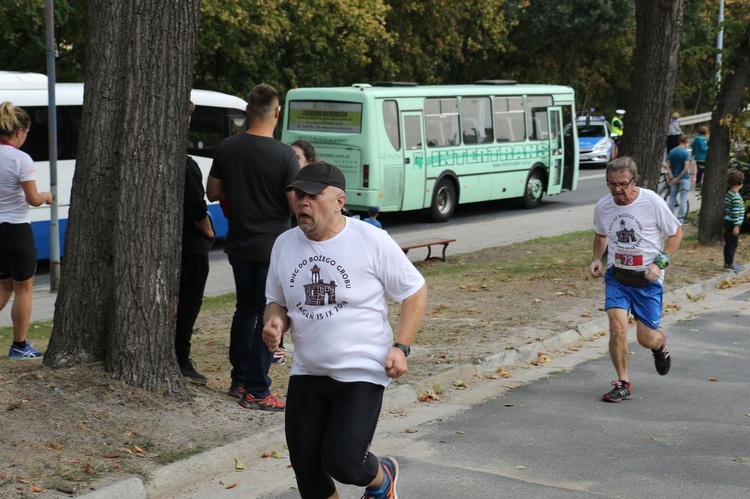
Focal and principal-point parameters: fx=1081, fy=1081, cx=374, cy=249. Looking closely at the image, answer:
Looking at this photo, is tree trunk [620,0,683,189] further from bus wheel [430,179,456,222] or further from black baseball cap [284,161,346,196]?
black baseball cap [284,161,346,196]

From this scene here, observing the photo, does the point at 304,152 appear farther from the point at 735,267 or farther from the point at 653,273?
the point at 735,267

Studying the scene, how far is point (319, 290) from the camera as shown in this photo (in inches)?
181

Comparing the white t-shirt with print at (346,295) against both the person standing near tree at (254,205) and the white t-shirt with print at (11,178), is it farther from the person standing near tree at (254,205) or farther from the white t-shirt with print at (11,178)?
the white t-shirt with print at (11,178)

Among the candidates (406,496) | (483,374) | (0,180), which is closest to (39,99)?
(0,180)

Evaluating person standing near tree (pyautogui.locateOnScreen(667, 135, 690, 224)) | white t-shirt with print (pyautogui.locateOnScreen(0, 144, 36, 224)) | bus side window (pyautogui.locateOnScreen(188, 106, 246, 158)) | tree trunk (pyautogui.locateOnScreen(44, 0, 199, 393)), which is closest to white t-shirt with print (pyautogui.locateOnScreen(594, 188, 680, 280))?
tree trunk (pyautogui.locateOnScreen(44, 0, 199, 393))

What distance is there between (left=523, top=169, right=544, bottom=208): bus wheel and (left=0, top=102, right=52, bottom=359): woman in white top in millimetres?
18077

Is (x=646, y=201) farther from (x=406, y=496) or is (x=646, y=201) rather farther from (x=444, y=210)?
(x=444, y=210)

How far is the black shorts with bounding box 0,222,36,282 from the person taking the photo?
329 inches

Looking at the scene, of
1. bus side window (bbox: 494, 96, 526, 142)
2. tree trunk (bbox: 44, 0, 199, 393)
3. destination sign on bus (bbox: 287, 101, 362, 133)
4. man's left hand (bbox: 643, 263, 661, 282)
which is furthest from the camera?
bus side window (bbox: 494, 96, 526, 142)

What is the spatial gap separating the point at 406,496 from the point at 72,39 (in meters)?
22.3

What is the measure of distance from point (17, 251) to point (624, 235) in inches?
183

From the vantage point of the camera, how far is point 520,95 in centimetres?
2553

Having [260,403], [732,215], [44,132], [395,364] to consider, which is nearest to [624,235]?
[260,403]

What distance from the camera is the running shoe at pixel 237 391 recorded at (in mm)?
7062
